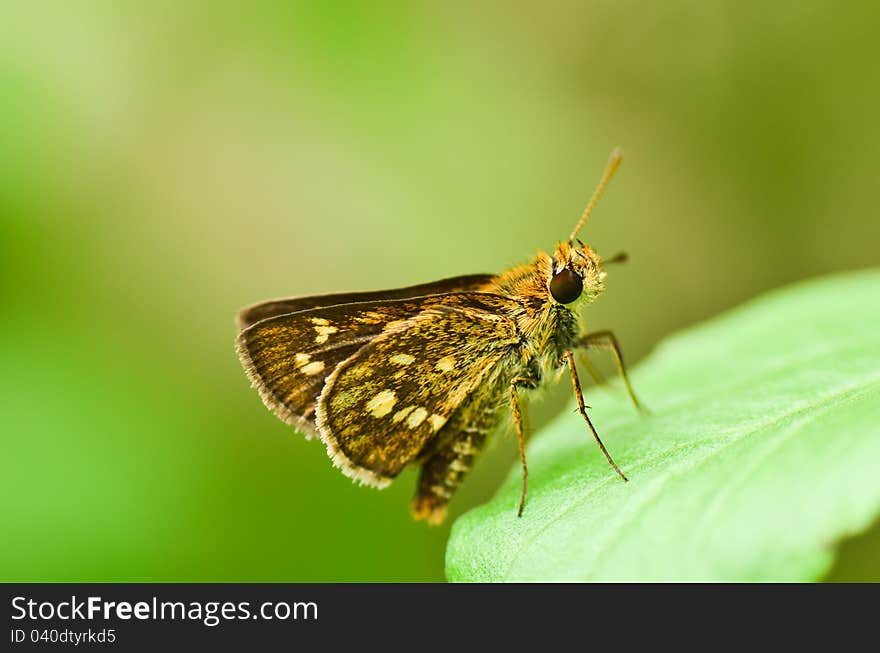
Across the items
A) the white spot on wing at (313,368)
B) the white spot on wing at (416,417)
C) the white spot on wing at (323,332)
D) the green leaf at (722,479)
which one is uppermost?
the white spot on wing at (323,332)

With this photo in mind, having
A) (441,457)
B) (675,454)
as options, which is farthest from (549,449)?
(675,454)

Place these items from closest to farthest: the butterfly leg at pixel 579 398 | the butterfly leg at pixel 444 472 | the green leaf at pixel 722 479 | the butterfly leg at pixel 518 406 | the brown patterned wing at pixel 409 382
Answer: the green leaf at pixel 722 479 → the butterfly leg at pixel 579 398 → the butterfly leg at pixel 518 406 → the brown patterned wing at pixel 409 382 → the butterfly leg at pixel 444 472

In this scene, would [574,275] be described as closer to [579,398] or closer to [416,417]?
[579,398]

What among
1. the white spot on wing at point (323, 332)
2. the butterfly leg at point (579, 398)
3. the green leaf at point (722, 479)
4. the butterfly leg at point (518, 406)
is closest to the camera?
the green leaf at point (722, 479)

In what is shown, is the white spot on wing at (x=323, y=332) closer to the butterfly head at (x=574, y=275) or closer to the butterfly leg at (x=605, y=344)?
the butterfly head at (x=574, y=275)

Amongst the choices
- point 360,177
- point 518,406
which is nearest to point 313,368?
point 518,406

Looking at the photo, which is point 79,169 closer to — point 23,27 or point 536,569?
point 23,27

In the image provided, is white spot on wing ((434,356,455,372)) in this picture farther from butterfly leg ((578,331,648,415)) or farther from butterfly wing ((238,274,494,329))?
butterfly leg ((578,331,648,415))

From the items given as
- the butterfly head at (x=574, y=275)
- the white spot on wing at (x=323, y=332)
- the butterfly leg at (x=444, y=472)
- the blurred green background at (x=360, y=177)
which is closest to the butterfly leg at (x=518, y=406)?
the butterfly leg at (x=444, y=472)
